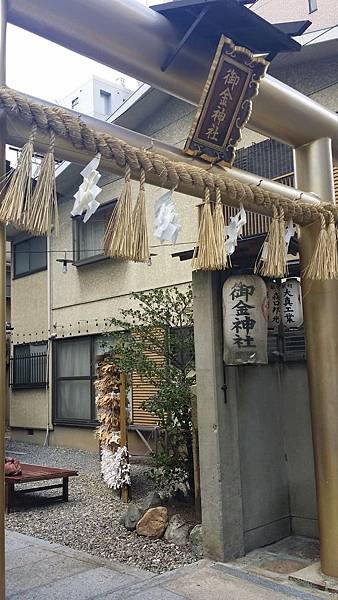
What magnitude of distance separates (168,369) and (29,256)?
10735 millimetres

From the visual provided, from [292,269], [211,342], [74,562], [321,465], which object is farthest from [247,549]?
[292,269]

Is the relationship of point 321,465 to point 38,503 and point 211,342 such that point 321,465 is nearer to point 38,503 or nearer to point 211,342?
point 211,342

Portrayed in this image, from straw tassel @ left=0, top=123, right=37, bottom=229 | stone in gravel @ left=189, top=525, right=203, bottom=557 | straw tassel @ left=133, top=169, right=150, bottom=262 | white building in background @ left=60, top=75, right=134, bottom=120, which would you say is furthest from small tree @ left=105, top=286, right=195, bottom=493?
white building in background @ left=60, top=75, right=134, bottom=120

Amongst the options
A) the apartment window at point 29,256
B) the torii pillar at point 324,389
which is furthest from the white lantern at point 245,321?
the apartment window at point 29,256

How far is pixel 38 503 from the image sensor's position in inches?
331

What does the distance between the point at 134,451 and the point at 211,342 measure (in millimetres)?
7265

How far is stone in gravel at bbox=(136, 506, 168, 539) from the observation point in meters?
6.18

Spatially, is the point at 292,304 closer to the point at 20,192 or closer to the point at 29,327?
the point at 20,192

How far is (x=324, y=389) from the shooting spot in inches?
193

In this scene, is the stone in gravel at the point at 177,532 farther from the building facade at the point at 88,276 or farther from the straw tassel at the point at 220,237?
the building facade at the point at 88,276

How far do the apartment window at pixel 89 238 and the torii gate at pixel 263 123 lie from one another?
28.8 feet

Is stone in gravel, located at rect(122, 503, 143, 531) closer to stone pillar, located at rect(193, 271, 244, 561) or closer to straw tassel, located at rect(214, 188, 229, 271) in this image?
stone pillar, located at rect(193, 271, 244, 561)

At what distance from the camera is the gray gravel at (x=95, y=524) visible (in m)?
5.64

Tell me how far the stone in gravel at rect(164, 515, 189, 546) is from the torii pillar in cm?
168
